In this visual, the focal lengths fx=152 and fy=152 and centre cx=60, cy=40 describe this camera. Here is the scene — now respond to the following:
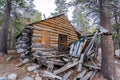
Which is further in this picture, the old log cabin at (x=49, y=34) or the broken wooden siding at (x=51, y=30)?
the broken wooden siding at (x=51, y=30)

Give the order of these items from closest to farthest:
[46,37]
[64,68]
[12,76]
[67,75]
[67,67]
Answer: [12,76] → [67,75] → [64,68] → [67,67] → [46,37]

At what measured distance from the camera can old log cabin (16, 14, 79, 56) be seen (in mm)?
12046

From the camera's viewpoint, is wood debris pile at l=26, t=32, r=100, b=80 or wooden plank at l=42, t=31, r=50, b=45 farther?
wooden plank at l=42, t=31, r=50, b=45

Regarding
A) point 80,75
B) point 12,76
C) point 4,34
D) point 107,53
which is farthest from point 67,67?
point 4,34

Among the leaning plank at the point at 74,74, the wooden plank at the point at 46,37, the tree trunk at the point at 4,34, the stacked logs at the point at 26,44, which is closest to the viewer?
the leaning plank at the point at 74,74

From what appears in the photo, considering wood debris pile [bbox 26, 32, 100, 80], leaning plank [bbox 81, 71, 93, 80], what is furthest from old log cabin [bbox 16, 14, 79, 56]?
leaning plank [bbox 81, 71, 93, 80]

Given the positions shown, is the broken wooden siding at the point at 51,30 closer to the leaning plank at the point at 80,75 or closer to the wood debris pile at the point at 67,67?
the wood debris pile at the point at 67,67

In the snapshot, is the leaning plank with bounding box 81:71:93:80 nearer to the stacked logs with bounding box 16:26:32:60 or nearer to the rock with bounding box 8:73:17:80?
the rock with bounding box 8:73:17:80

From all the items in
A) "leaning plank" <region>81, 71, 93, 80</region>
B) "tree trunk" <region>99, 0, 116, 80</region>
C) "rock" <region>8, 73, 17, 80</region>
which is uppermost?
"tree trunk" <region>99, 0, 116, 80</region>

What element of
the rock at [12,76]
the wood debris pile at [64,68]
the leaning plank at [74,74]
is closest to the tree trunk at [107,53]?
the wood debris pile at [64,68]

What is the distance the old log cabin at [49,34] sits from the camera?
1205 cm

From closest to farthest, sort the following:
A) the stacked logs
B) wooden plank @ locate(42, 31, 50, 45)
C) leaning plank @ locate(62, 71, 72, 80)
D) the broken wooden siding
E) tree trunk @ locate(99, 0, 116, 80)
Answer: leaning plank @ locate(62, 71, 72, 80) < tree trunk @ locate(99, 0, 116, 80) < the stacked logs < the broken wooden siding < wooden plank @ locate(42, 31, 50, 45)

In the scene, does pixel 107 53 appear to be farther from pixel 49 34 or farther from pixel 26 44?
pixel 26 44

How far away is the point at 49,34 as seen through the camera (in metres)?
13.2
